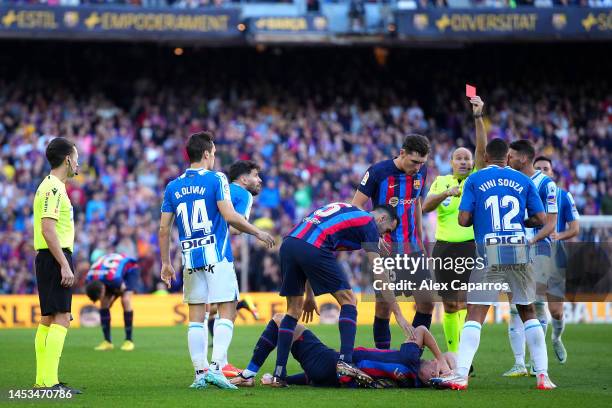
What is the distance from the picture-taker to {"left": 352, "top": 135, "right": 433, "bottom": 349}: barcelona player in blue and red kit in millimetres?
11766

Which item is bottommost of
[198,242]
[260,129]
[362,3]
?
[198,242]

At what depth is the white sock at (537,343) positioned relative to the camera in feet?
34.1

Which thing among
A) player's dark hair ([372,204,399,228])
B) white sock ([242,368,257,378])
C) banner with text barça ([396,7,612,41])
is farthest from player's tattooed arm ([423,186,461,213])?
banner with text barça ([396,7,612,41])

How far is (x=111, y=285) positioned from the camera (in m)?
17.0

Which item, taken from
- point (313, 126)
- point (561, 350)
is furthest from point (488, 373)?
point (313, 126)

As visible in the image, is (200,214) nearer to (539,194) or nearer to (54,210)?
(54,210)

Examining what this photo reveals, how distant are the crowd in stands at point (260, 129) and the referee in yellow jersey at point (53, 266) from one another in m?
14.2

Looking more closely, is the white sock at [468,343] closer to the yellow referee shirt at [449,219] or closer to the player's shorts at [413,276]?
the player's shorts at [413,276]

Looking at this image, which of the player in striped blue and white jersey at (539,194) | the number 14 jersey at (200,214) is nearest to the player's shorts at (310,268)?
the number 14 jersey at (200,214)

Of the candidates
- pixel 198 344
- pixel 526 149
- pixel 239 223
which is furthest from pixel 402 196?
pixel 198 344

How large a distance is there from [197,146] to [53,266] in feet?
6.00

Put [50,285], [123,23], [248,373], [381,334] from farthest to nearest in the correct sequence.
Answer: [123,23] → [381,334] → [248,373] → [50,285]

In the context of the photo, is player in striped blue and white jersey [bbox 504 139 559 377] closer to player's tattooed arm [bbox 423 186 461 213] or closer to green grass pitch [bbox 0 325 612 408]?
green grass pitch [bbox 0 325 612 408]

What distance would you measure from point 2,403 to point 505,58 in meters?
27.6
